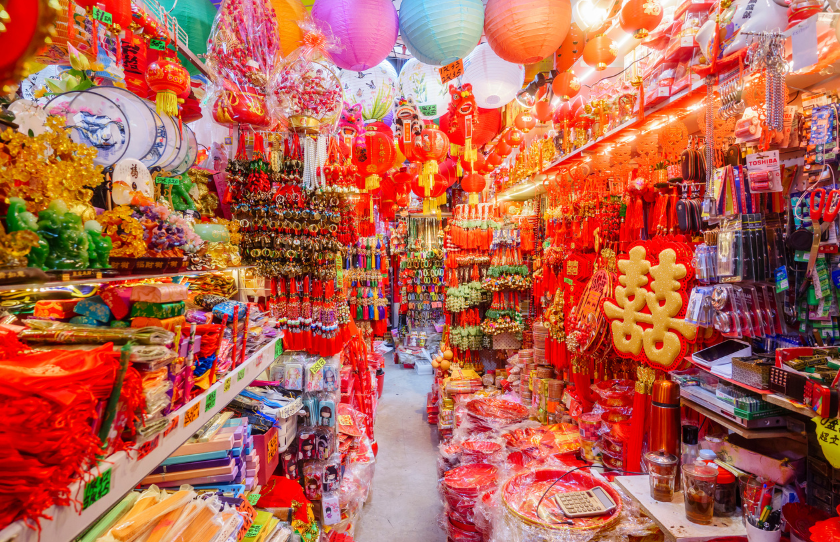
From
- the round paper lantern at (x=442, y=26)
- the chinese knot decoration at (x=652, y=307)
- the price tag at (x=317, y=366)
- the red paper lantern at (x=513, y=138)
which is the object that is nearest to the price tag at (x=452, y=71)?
the round paper lantern at (x=442, y=26)

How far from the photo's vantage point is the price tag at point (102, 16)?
120cm

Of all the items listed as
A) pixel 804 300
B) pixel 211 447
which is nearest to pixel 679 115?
pixel 804 300

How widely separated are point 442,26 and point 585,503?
230 cm

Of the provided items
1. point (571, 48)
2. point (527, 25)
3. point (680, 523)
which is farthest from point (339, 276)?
point (680, 523)

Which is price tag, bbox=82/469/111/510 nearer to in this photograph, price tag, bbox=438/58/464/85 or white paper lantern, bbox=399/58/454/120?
price tag, bbox=438/58/464/85

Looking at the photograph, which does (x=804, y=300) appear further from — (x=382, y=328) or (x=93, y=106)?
(x=382, y=328)

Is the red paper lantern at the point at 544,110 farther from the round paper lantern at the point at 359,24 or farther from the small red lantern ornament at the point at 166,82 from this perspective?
the small red lantern ornament at the point at 166,82

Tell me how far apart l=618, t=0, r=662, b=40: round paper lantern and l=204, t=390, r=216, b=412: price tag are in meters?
2.10

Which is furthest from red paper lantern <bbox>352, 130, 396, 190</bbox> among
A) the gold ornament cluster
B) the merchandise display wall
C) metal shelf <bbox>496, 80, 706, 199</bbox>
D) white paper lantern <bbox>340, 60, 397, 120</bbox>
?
the gold ornament cluster

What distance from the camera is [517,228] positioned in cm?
487

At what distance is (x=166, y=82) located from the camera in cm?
153

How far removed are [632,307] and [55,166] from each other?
7.12 feet

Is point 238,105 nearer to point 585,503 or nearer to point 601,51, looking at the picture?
point 601,51

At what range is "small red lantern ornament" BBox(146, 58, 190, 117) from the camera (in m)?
1.51
